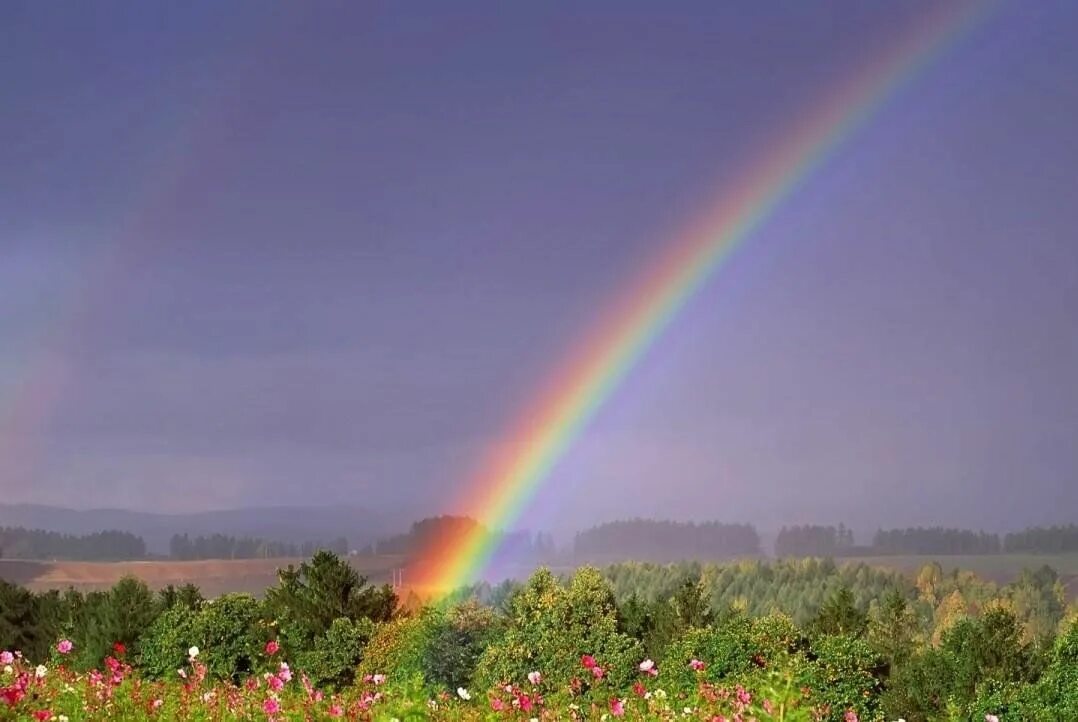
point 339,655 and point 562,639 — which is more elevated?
point 562,639

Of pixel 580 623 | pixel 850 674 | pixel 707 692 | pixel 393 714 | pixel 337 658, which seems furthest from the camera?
pixel 337 658

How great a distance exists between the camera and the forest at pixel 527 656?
13586 mm

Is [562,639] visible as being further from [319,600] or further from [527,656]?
[319,600]

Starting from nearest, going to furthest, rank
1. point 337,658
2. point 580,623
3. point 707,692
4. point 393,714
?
point 393,714 → point 707,692 → point 580,623 → point 337,658

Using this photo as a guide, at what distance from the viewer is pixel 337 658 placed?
80.0 feet

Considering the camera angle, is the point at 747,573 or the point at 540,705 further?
the point at 747,573

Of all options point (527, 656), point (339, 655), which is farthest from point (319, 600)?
point (527, 656)

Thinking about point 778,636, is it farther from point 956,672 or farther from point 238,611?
point 238,611

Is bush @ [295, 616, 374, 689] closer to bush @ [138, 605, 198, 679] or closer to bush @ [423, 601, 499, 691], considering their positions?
bush @ [423, 601, 499, 691]

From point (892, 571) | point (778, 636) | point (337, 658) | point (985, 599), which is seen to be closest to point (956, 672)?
point (778, 636)

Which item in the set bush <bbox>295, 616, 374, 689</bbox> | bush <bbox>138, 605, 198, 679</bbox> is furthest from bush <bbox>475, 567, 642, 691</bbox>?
bush <bbox>138, 605, 198, 679</bbox>

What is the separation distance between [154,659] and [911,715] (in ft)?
49.4

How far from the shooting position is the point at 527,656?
21.2m

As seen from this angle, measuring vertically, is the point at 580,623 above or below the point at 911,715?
above
